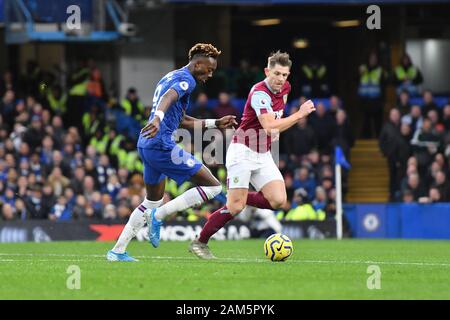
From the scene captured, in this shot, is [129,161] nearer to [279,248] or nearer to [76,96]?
[76,96]

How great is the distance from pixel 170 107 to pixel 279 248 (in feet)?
6.89

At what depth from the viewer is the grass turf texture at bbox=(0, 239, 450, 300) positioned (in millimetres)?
11430

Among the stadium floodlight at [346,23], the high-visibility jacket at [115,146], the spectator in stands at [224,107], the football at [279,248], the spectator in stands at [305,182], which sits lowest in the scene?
the spectator in stands at [305,182]

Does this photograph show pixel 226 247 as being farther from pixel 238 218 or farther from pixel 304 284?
pixel 304 284

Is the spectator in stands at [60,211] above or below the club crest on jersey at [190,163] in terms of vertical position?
below

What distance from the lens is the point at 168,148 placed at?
582 inches

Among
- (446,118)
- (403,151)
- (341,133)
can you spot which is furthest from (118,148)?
(446,118)

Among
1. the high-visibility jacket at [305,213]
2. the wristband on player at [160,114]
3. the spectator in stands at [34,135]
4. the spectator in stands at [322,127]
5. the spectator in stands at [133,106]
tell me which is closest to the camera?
the wristband on player at [160,114]

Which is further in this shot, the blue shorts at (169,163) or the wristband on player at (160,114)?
the blue shorts at (169,163)

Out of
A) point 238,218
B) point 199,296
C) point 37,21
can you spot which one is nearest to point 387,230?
point 238,218

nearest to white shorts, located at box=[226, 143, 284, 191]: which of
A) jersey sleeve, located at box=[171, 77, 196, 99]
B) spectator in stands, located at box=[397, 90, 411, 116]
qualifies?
jersey sleeve, located at box=[171, 77, 196, 99]

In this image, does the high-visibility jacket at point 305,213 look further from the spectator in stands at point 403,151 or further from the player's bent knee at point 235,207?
the player's bent knee at point 235,207

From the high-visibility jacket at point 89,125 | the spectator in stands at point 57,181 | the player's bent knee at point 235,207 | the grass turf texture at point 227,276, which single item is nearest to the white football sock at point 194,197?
the player's bent knee at point 235,207

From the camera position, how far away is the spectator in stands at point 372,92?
99.6 ft
